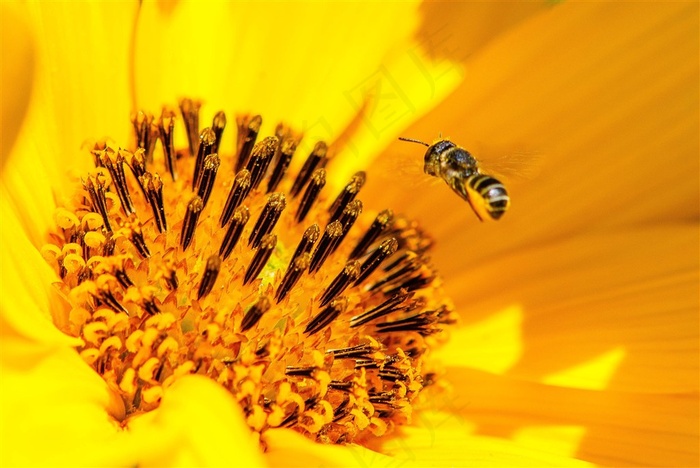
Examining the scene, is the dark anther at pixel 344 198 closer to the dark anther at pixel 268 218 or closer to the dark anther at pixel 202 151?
the dark anther at pixel 268 218

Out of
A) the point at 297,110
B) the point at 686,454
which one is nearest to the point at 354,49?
the point at 297,110

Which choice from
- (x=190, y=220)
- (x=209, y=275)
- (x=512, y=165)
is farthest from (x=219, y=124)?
(x=512, y=165)

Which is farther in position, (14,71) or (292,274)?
(292,274)

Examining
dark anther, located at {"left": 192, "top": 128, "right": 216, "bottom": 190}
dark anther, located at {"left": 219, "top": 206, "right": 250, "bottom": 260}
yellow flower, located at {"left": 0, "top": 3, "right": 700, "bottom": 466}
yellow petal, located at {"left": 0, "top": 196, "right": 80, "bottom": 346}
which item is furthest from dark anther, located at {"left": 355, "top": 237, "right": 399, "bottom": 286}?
yellow petal, located at {"left": 0, "top": 196, "right": 80, "bottom": 346}

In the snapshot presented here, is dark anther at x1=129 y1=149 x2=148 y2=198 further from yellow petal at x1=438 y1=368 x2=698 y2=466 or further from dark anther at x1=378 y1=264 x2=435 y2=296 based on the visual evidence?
yellow petal at x1=438 y1=368 x2=698 y2=466

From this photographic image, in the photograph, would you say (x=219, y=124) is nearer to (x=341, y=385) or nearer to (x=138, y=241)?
(x=138, y=241)

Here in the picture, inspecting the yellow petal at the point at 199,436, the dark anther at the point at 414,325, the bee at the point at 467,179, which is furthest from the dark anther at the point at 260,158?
the yellow petal at the point at 199,436

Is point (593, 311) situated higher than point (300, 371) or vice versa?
point (593, 311)

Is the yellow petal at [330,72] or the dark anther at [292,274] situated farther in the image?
the yellow petal at [330,72]
